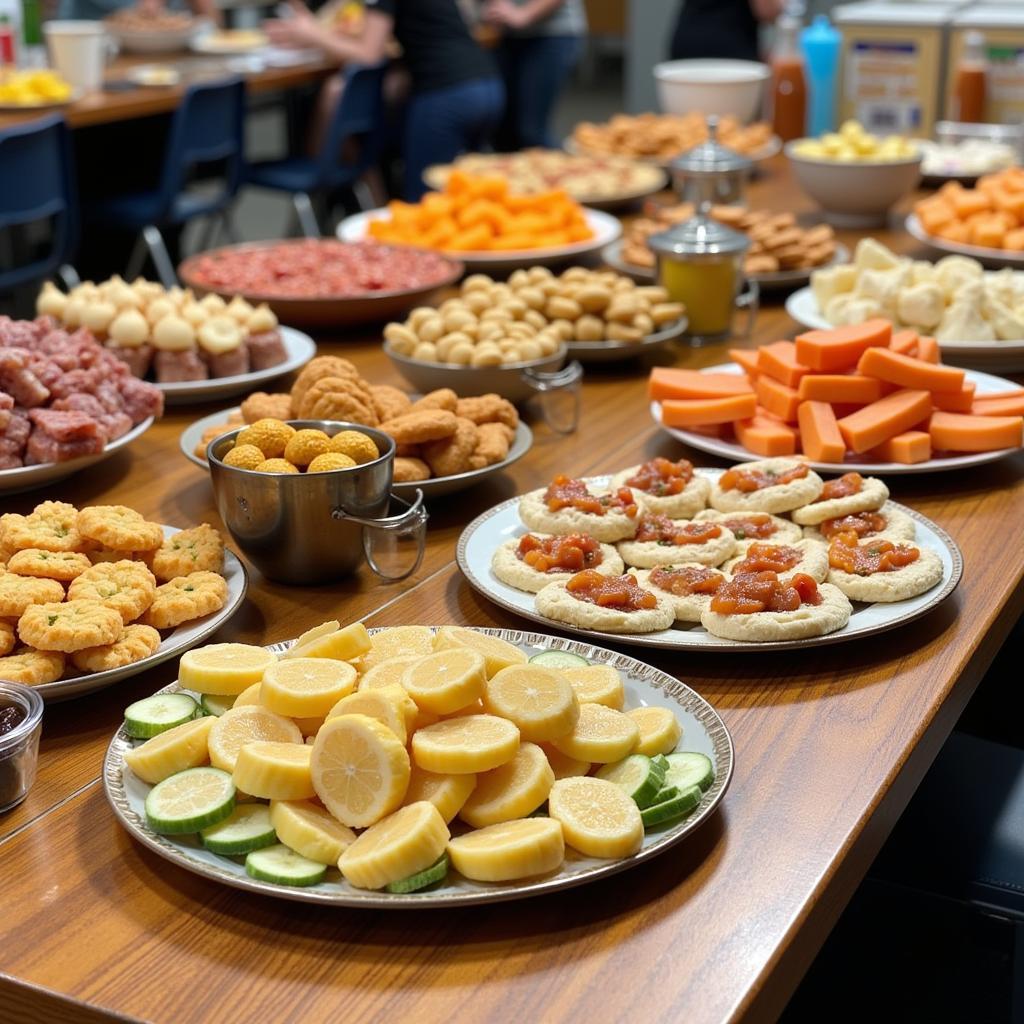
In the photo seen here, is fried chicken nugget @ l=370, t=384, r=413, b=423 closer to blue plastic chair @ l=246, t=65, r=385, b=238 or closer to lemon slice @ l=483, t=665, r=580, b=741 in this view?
lemon slice @ l=483, t=665, r=580, b=741

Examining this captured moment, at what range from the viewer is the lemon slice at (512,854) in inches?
34.5

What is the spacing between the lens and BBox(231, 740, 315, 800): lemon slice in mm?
920

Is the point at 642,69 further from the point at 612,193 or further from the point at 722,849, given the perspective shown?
the point at 722,849

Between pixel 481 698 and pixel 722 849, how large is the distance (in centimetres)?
20

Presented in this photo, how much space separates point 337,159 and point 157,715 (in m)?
4.72

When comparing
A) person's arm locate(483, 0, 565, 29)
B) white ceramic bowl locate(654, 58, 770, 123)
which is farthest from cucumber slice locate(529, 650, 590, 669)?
person's arm locate(483, 0, 565, 29)

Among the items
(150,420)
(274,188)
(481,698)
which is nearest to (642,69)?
(274,188)

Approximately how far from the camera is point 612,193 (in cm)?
303

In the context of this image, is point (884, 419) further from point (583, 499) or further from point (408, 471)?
point (408, 471)

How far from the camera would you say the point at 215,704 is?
3.44ft

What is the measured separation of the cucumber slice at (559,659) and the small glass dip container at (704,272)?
1.13 metres

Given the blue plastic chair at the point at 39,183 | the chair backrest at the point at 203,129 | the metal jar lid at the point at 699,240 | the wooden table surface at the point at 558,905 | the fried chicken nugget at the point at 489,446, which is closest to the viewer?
the wooden table surface at the point at 558,905

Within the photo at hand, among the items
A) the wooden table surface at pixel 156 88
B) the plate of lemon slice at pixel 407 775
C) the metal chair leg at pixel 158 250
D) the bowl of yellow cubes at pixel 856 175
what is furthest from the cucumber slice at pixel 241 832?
the metal chair leg at pixel 158 250

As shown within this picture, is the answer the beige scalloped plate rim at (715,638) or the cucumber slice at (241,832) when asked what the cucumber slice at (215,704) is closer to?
the cucumber slice at (241,832)
